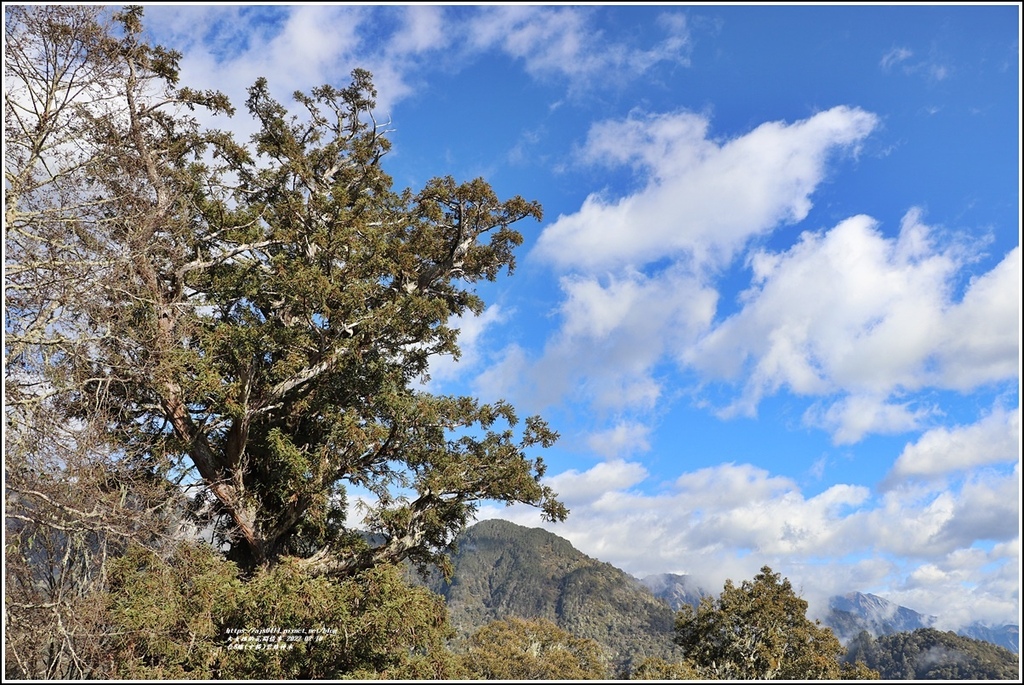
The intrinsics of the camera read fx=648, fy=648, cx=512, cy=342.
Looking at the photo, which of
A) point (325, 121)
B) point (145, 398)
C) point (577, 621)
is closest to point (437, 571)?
point (145, 398)

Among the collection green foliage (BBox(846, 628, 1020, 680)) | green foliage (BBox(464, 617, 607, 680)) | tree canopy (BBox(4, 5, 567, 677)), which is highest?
tree canopy (BBox(4, 5, 567, 677))

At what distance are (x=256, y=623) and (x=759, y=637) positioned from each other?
841cm

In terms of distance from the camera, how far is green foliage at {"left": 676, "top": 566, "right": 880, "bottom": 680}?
10.6 meters

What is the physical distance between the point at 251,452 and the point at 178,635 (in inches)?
135

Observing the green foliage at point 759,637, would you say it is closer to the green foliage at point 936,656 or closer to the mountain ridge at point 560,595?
the green foliage at point 936,656

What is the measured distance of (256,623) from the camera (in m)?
Answer: 8.50

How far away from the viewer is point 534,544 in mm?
131875

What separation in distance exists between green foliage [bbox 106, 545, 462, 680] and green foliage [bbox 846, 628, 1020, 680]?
1500 centimetres

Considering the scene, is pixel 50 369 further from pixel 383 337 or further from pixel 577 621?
pixel 577 621

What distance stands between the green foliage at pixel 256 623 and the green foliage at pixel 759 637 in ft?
16.7

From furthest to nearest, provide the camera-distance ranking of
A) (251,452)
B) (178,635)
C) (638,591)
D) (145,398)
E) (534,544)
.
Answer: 1. (534,544)
2. (638,591)
3. (251,452)
4. (145,398)
5. (178,635)

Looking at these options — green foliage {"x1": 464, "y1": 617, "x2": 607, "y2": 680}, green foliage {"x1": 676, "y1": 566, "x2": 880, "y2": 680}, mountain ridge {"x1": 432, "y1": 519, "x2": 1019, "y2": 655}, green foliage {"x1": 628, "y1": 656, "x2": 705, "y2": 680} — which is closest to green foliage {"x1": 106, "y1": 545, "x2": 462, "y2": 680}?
green foliage {"x1": 628, "y1": 656, "x2": 705, "y2": 680}

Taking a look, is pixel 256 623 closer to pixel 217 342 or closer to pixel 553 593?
pixel 217 342

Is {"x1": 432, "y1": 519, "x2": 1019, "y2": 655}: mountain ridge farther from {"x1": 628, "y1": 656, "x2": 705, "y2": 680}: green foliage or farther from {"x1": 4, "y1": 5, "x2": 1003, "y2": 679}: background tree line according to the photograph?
{"x1": 628, "y1": 656, "x2": 705, "y2": 680}: green foliage
